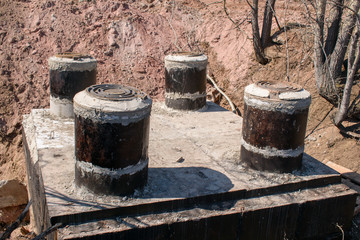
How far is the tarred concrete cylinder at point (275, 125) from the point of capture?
4.90 metres

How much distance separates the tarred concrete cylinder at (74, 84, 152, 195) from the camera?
4.09 m

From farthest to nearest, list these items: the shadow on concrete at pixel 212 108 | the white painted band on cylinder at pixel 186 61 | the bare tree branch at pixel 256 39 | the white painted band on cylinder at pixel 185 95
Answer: the bare tree branch at pixel 256 39, the shadow on concrete at pixel 212 108, the white painted band on cylinder at pixel 185 95, the white painted band on cylinder at pixel 186 61

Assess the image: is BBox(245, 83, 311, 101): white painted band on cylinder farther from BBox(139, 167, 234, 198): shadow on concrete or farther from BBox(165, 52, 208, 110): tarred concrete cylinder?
BBox(165, 52, 208, 110): tarred concrete cylinder

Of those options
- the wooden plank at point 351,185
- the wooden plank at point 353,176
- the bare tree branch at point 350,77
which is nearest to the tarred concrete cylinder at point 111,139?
the wooden plank at point 351,185

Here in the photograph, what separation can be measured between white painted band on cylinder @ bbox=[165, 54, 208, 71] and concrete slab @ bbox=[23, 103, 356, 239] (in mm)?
1577

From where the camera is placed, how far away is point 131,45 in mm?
12008

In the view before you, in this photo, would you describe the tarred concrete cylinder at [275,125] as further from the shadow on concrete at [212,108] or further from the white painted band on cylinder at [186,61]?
the shadow on concrete at [212,108]

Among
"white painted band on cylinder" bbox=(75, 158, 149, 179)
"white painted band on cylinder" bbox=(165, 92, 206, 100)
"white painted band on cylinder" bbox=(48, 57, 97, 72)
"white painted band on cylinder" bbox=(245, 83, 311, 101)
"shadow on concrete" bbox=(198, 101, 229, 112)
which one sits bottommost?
"shadow on concrete" bbox=(198, 101, 229, 112)

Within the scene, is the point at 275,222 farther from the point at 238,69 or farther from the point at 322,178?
the point at 238,69

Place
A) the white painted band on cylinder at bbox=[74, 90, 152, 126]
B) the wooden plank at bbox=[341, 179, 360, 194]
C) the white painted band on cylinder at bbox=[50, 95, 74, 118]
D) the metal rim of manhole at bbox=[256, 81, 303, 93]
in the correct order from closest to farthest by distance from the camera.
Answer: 1. the white painted band on cylinder at bbox=[74, 90, 152, 126]
2. the metal rim of manhole at bbox=[256, 81, 303, 93]
3. the wooden plank at bbox=[341, 179, 360, 194]
4. the white painted band on cylinder at bbox=[50, 95, 74, 118]

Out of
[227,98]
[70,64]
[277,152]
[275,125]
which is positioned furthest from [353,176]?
[70,64]

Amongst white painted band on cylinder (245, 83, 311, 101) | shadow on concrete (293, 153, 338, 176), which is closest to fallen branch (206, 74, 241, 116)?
shadow on concrete (293, 153, 338, 176)

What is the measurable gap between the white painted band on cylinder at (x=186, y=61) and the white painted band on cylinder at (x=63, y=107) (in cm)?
221

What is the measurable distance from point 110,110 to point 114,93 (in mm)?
448
